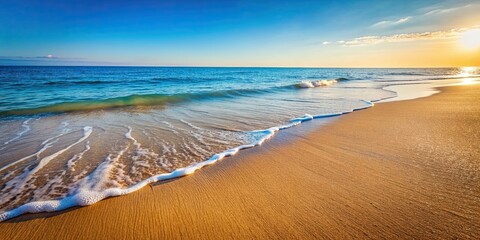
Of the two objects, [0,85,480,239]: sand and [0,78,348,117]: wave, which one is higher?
[0,78,348,117]: wave

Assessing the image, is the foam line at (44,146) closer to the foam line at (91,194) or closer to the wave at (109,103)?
the foam line at (91,194)

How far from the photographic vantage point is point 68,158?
401cm

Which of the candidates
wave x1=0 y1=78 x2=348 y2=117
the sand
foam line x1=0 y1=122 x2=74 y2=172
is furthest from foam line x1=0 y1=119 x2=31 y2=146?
the sand

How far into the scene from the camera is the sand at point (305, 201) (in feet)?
6.98

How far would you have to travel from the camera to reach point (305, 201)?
103 inches

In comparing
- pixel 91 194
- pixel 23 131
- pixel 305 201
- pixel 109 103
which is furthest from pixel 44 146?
pixel 109 103

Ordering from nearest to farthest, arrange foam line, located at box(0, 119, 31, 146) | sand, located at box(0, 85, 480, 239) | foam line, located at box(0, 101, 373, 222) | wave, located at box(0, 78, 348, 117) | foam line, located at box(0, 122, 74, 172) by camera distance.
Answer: sand, located at box(0, 85, 480, 239) < foam line, located at box(0, 101, 373, 222) < foam line, located at box(0, 122, 74, 172) < foam line, located at box(0, 119, 31, 146) < wave, located at box(0, 78, 348, 117)

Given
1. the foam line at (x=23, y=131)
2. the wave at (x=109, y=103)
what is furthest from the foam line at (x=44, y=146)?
the wave at (x=109, y=103)

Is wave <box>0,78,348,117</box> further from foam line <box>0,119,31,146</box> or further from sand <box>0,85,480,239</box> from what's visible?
sand <box>0,85,480,239</box>

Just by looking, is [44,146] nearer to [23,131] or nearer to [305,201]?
[23,131]

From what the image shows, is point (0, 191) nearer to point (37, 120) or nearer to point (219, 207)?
point (219, 207)

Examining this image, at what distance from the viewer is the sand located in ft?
6.98

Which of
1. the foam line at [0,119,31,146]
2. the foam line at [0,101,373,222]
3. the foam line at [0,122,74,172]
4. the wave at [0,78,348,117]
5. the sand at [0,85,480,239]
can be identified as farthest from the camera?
the wave at [0,78,348,117]

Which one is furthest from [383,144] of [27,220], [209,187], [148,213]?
[27,220]
